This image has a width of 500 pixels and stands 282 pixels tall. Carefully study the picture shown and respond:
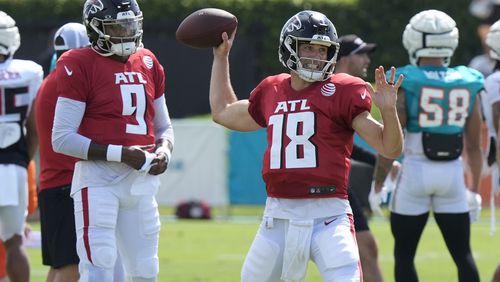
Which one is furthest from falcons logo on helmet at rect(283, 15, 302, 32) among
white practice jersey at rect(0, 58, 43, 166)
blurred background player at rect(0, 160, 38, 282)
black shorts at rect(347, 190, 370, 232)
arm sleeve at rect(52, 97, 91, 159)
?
blurred background player at rect(0, 160, 38, 282)

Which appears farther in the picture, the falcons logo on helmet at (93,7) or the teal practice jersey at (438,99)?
the teal practice jersey at (438,99)

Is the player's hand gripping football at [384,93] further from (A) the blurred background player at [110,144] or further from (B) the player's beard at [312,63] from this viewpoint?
(A) the blurred background player at [110,144]

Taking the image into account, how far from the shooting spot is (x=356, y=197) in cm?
801

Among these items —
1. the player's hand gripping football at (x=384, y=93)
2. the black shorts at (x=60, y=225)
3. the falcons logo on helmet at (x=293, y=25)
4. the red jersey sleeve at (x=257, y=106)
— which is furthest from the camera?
the black shorts at (x=60, y=225)

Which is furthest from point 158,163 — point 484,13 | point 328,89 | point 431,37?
point 484,13

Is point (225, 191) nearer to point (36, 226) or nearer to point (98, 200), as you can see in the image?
point (36, 226)

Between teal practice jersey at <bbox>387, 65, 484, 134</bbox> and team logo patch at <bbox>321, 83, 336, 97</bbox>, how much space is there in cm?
184

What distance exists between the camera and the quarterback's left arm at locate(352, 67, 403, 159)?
219 inches

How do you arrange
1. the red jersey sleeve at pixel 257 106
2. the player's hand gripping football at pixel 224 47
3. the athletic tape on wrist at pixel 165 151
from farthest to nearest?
the athletic tape on wrist at pixel 165 151
the player's hand gripping football at pixel 224 47
the red jersey sleeve at pixel 257 106

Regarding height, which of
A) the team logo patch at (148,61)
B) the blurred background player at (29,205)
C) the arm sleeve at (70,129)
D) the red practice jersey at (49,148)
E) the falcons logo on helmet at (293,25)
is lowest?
the blurred background player at (29,205)

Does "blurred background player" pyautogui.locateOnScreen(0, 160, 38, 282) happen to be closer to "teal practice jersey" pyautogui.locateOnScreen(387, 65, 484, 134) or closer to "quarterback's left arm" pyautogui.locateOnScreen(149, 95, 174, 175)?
"quarterback's left arm" pyautogui.locateOnScreen(149, 95, 174, 175)

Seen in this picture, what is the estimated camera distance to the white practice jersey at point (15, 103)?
774cm

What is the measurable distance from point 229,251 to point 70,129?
220 inches

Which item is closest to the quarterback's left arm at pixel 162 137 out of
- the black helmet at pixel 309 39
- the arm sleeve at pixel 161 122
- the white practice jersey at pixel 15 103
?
the arm sleeve at pixel 161 122
